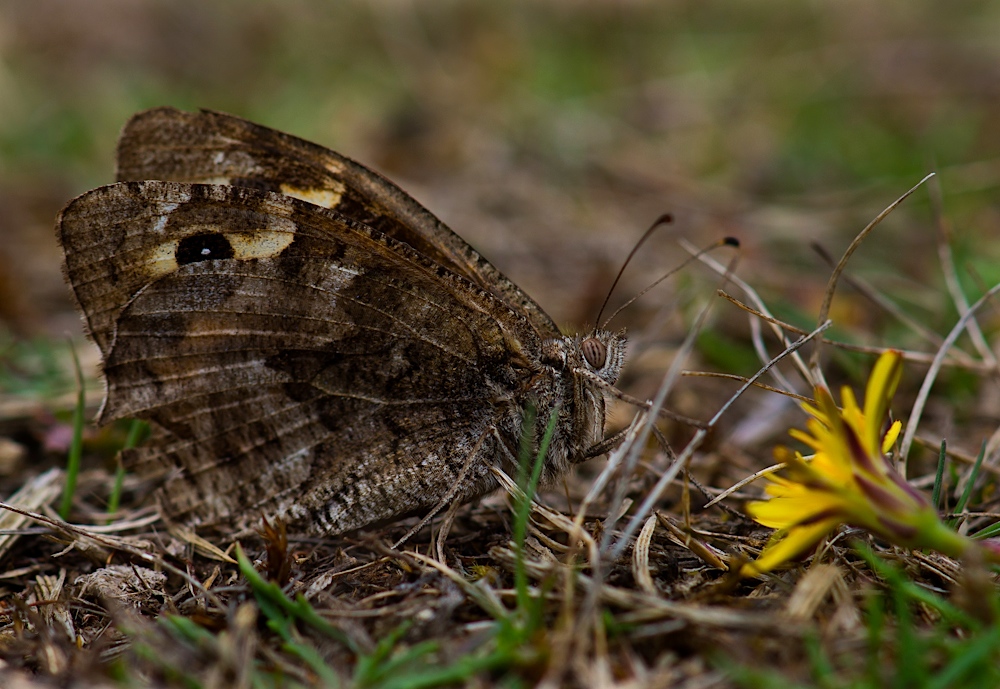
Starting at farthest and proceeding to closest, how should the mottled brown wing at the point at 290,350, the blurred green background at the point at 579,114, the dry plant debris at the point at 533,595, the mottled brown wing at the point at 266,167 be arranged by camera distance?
the blurred green background at the point at 579,114, the mottled brown wing at the point at 266,167, the mottled brown wing at the point at 290,350, the dry plant debris at the point at 533,595

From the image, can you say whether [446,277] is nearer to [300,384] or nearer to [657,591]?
[300,384]

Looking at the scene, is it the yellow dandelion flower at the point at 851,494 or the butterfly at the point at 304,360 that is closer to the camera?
the yellow dandelion flower at the point at 851,494

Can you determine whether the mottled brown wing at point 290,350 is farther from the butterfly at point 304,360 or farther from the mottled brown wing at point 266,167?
the mottled brown wing at point 266,167

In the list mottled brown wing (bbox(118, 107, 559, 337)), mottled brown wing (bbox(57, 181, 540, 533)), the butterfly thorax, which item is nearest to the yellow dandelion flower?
the butterfly thorax

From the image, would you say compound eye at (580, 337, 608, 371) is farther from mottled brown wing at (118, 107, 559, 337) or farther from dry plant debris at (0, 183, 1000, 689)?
mottled brown wing at (118, 107, 559, 337)

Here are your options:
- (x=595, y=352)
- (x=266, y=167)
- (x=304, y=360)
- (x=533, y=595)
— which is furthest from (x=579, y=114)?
(x=533, y=595)

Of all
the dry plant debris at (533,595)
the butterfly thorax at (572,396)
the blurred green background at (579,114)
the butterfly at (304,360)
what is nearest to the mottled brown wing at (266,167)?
the butterfly at (304,360)

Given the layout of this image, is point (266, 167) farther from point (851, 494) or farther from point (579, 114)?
point (579, 114)
